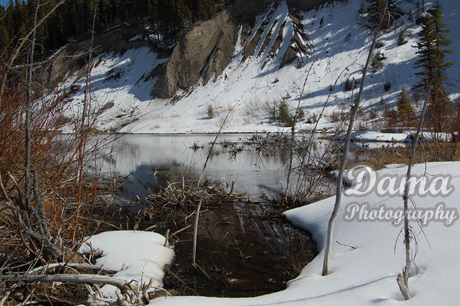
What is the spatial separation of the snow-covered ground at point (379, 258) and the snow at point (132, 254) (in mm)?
14

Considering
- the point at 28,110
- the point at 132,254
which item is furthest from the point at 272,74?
the point at 28,110

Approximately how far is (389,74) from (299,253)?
36.6 meters

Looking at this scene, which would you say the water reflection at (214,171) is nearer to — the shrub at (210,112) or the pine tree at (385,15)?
the pine tree at (385,15)

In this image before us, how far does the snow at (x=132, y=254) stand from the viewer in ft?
11.9

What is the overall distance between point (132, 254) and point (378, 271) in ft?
9.31

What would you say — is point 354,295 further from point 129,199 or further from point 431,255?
point 129,199

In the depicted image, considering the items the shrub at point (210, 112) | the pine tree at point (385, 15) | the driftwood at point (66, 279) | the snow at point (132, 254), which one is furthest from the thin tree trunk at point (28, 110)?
the shrub at point (210, 112)

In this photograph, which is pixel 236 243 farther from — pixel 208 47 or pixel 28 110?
pixel 208 47

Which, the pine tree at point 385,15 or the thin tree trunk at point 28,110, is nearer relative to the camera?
the thin tree trunk at point 28,110

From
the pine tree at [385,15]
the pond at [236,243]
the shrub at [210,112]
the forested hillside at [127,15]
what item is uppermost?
the forested hillside at [127,15]

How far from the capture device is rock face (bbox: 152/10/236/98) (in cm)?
4725

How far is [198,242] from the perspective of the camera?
5.32m

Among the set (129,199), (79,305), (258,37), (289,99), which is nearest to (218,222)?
(129,199)

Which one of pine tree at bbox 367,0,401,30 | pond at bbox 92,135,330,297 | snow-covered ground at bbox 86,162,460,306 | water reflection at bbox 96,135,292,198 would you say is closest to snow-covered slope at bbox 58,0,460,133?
water reflection at bbox 96,135,292,198
